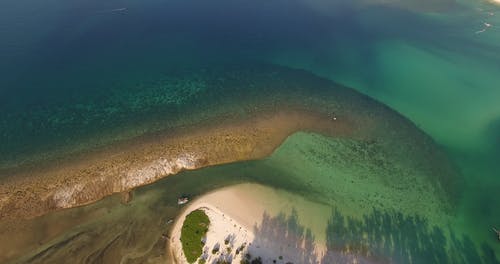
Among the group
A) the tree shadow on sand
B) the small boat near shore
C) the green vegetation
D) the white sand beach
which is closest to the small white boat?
the small boat near shore

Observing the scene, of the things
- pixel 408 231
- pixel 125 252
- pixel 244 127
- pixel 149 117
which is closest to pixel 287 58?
pixel 244 127

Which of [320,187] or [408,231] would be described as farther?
[320,187]

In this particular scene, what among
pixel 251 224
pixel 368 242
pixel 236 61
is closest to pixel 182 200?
pixel 251 224

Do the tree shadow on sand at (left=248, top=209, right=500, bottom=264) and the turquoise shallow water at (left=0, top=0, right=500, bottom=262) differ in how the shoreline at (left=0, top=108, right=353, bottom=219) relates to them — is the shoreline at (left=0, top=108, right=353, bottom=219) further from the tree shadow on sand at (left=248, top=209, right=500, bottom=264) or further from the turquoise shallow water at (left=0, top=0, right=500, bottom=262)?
the tree shadow on sand at (left=248, top=209, right=500, bottom=264)

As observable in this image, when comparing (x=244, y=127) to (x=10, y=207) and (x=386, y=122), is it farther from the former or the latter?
(x=10, y=207)

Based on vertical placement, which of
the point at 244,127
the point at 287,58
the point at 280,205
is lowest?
the point at 280,205

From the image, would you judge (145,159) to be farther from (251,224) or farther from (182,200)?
(251,224)
